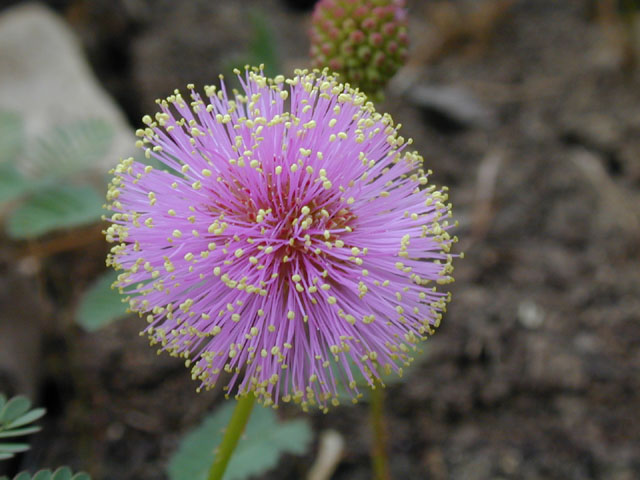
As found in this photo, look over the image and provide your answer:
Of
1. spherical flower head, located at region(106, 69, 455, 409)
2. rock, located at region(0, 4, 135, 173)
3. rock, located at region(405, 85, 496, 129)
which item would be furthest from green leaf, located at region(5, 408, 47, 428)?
rock, located at region(405, 85, 496, 129)

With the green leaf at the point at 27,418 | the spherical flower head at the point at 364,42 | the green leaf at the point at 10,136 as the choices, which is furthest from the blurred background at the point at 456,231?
the green leaf at the point at 27,418

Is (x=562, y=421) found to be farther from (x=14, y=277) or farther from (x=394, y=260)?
(x=14, y=277)

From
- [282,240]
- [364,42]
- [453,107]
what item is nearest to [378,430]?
[282,240]

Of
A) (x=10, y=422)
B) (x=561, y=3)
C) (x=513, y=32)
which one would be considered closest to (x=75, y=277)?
(x=10, y=422)

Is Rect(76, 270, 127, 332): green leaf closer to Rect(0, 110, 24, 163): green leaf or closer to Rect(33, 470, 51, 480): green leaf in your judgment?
Rect(33, 470, 51, 480): green leaf

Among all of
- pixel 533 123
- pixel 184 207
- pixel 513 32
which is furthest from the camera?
pixel 513 32

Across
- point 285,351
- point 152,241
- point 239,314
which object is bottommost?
point 285,351

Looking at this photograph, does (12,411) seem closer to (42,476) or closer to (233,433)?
(42,476)
